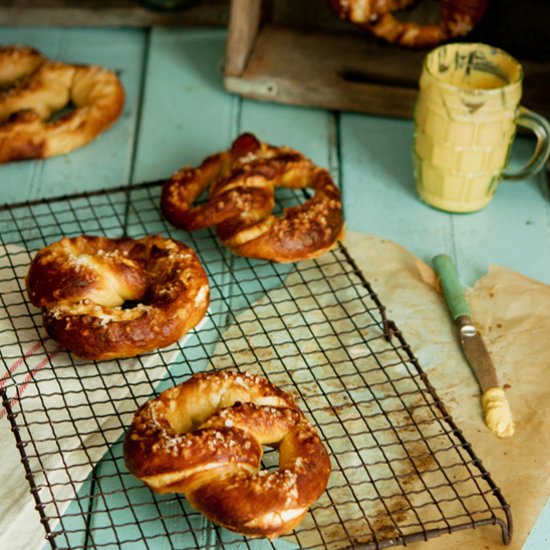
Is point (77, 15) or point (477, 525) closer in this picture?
point (477, 525)

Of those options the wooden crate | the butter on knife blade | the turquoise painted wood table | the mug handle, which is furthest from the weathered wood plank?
the butter on knife blade

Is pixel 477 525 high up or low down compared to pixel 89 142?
up

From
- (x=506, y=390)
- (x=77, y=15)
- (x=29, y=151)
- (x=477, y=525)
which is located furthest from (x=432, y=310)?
(x=77, y=15)

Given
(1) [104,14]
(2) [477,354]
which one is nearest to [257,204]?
(2) [477,354]

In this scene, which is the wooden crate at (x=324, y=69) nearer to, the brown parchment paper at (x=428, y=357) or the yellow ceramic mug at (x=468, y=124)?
the yellow ceramic mug at (x=468, y=124)

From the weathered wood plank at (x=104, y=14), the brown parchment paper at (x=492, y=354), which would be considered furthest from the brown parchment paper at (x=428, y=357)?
the weathered wood plank at (x=104, y=14)

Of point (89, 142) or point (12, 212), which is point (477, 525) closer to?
point (12, 212)
